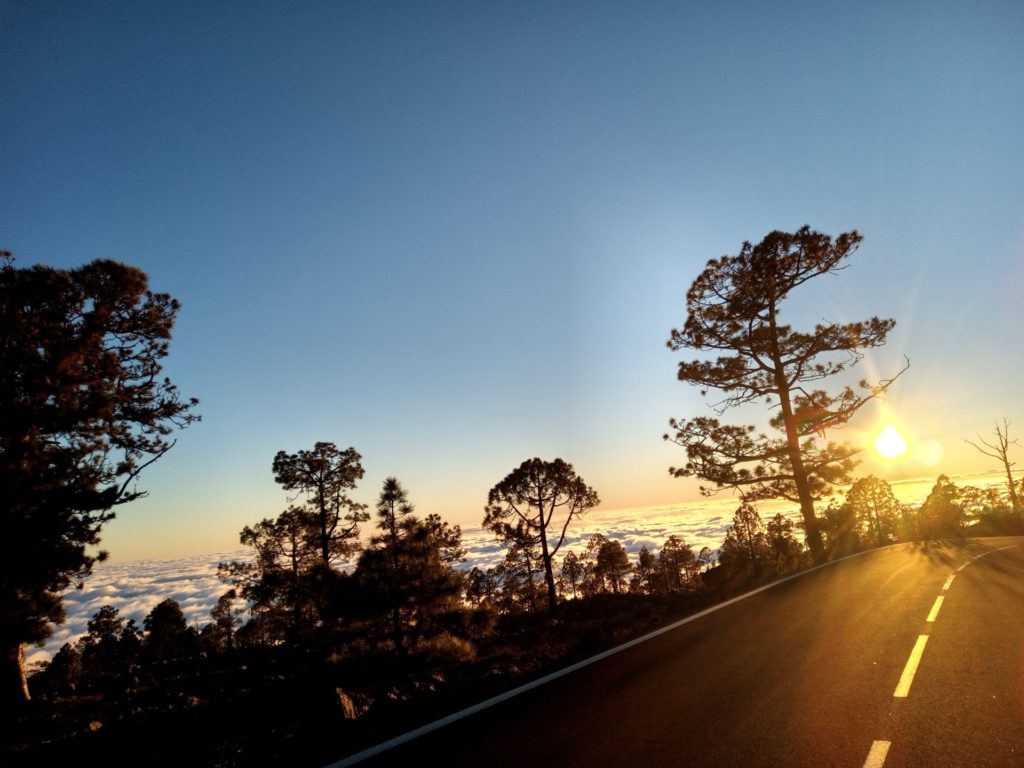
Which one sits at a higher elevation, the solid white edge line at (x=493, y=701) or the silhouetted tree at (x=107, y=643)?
the solid white edge line at (x=493, y=701)

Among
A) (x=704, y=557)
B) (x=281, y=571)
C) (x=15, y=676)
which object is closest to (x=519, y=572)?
(x=281, y=571)

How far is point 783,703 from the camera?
15.7 ft

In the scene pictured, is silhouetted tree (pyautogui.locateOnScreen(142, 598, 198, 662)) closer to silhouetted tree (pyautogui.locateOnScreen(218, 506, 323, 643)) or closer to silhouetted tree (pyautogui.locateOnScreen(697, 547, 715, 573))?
silhouetted tree (pyautogui.locateOnScreen(218, 506, 323, 643))

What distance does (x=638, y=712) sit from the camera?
→ 476 cm

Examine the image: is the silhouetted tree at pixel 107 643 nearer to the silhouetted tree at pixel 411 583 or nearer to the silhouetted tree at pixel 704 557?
the silhouetted tree at pixel 411 583

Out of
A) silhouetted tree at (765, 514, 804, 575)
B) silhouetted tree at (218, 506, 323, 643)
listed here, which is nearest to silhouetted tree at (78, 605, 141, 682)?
silhouetted tree at (218, 506, 323, 643)

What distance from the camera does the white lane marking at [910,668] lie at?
16.2 ft

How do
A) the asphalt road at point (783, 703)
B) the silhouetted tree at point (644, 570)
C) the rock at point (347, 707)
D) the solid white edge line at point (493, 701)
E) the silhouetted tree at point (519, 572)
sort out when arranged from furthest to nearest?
the silhouetted tree at point (644, 570) < the silhouetted tree at point (519, 572) < the rock at point (347, 707) < the solid white edge line at point (493, 701) < the asphalt road at point (783, 703)

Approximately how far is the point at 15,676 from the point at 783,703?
21264 millimetres

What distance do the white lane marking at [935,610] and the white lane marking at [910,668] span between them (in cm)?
143

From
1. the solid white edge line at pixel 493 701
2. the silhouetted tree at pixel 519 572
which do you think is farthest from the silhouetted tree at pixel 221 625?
the solid white edge line at pixel 493 701

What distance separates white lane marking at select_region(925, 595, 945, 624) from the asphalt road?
0.09 meters

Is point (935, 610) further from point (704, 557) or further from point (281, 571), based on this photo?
point (704, 557)

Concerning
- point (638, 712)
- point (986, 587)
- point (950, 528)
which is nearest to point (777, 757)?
point (638, 712)
